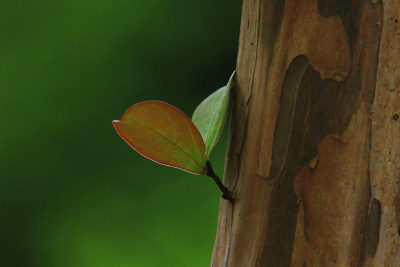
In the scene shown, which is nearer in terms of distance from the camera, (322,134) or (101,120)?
(322,134)

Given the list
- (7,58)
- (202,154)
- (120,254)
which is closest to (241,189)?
(202,154)

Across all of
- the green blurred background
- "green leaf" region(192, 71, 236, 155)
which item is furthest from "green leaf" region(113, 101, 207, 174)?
the green blurred background

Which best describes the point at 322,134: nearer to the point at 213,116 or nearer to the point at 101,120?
the point at 213,116

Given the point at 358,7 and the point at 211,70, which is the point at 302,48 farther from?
the point at 211,70

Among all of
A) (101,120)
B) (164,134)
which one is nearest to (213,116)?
(164,134)

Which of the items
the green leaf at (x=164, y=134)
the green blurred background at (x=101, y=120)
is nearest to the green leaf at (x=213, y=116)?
the green leaf at (x=164, y=134)
